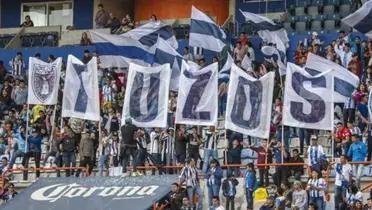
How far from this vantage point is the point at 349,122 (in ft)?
122

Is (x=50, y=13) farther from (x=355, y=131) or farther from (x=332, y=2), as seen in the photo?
(x=355, y=131)

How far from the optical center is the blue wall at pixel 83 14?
54.1 meters

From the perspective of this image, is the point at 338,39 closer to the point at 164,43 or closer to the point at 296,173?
the point at 164,43

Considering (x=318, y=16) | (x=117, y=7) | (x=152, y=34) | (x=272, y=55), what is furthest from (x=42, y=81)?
(x=117, y=7)

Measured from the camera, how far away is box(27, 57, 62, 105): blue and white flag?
39.7 m

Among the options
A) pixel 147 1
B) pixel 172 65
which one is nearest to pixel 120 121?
pixel 172 65

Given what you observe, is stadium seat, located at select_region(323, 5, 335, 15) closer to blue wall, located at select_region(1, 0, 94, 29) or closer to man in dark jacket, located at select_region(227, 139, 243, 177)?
blue wall, located at select_region(1, 0, 94, 29)

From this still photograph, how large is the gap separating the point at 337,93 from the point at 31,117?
1093cm

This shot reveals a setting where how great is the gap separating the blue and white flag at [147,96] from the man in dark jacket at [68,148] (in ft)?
6.52

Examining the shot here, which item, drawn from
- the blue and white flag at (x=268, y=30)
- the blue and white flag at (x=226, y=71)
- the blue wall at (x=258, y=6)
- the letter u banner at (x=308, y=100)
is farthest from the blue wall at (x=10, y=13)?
the letter u banner at (x=308, y=100)

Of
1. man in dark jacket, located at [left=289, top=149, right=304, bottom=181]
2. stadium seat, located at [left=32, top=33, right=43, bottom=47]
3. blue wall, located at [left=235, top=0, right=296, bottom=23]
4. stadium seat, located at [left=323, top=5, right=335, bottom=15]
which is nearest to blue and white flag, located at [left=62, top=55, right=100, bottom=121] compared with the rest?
man in dark jacket, located at [left=289, top=149, right=304, bottom=181]

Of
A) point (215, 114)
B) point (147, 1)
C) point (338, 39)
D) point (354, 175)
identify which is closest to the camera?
point (354, 175)

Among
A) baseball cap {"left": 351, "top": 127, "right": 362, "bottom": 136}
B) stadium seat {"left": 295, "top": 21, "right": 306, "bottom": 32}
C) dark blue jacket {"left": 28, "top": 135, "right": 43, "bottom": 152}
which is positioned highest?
stadium seat {"left": 295, "top": 21, "right": 306, "bottom": 32}

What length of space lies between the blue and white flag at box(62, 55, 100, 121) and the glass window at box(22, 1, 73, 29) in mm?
15822
